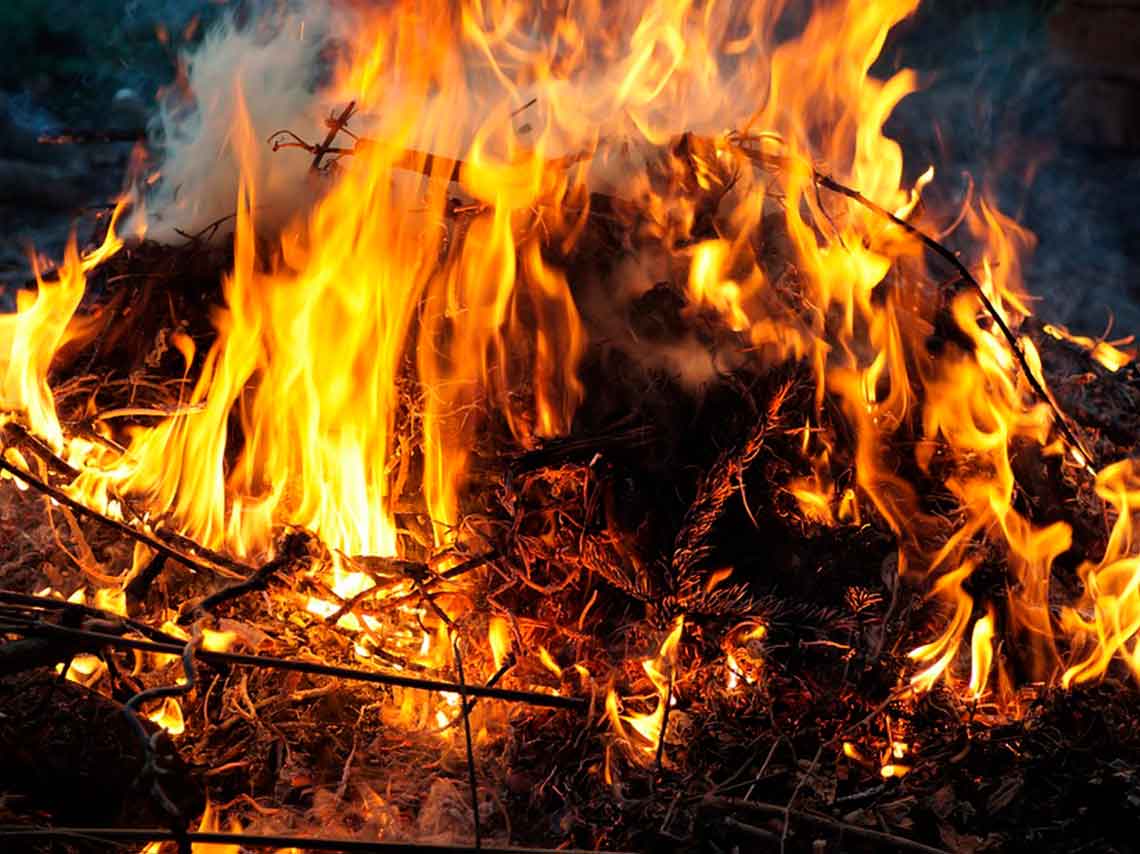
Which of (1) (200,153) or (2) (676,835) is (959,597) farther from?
(1) (200,153)

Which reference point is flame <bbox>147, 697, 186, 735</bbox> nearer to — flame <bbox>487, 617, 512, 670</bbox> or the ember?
the ember

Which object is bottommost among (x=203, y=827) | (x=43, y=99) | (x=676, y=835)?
(x=43, y=99)

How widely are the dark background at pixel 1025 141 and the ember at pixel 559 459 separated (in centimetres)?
535

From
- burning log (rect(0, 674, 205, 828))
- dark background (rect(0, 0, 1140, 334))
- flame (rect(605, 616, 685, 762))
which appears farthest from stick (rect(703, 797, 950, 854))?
dark background (rect(0, 0, 1140, 334))

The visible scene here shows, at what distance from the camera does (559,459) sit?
11.8ft

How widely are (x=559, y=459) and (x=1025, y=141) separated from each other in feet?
27.7

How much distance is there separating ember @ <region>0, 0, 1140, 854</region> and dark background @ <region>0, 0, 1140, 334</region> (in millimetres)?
5346

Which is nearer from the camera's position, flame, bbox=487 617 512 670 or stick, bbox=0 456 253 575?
stick, bbox=0 456 253 575

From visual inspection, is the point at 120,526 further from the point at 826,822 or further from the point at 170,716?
the point at 826,822

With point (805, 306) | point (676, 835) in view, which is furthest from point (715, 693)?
point (805, 306)

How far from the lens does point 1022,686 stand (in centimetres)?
373

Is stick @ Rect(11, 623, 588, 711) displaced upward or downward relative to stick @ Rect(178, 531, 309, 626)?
upward

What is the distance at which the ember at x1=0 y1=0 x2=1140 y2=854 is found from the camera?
319 cm

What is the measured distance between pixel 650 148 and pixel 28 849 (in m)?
3.21
